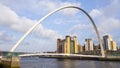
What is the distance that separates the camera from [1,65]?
3247 centimetres

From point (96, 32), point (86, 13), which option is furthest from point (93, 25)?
point (86, 13)

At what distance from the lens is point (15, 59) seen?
92.1ft

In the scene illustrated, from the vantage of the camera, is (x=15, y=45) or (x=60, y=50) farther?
(x=60, y=50)

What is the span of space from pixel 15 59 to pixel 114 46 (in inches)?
5024

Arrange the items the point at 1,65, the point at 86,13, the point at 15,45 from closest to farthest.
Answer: the point at 1,65 < the point at 15,45 < the point at 86,13

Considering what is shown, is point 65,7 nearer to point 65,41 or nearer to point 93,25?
point 93,25

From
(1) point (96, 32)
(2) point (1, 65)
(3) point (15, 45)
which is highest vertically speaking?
(1) point (96, 32)

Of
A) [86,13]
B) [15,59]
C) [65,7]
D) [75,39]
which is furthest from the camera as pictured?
[75,39]

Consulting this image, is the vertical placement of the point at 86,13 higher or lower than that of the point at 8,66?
higher

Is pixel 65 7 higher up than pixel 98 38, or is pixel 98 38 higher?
pixel 65 7

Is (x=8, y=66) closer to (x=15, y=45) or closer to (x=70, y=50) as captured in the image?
(x=15, y=45)

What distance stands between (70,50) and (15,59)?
408 ft

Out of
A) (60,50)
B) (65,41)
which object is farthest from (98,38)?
(60,50)

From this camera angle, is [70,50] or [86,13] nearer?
[86,13]
